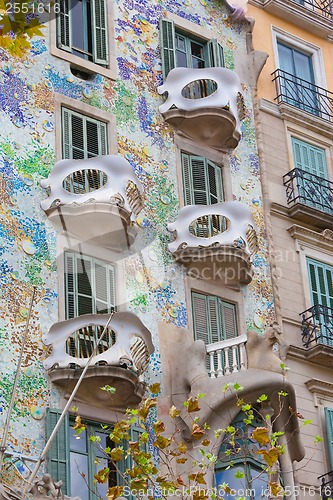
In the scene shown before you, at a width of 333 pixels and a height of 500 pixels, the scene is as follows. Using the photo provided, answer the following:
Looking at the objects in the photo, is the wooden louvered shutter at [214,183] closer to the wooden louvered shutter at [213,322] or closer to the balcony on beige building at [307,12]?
the wooden louvered shutter at [213,322]

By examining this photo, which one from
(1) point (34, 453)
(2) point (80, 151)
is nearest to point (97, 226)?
(2) point (80, 151)

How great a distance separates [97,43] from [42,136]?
290 centimetres

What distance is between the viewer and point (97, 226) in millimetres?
21375

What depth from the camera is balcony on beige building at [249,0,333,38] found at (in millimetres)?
28016

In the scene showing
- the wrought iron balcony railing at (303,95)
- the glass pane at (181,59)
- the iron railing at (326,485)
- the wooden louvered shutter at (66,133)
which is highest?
the wrought iron balcony railing at (303,95)

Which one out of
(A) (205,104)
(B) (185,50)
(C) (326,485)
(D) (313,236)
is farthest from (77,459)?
(B) (185,50)

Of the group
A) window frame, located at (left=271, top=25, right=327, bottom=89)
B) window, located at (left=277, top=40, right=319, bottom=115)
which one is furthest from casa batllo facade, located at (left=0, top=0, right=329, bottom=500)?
window frame, located at (left=271, top=25, right=327, bottom=89)

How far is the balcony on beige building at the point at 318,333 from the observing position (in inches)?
915

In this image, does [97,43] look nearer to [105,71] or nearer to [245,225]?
[105,71]

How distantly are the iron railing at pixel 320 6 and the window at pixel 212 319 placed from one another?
31.5 ft

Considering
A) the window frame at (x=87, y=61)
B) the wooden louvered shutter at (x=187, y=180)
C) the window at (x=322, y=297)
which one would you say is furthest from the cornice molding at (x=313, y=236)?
the window frame at (x=87, y=61)

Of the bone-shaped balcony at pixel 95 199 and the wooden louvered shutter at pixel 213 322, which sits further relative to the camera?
the wooden louvered shutter at pixel 213 322

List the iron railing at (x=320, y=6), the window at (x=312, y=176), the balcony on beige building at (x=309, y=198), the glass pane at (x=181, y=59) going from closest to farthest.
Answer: the balcony on beige building at (x=309, y=198), the glass pane at (x=181, y=59), the window at (x=312, y=176), the iron railing at (x=320, y=6)

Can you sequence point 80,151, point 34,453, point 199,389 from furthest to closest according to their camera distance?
1. point 80,151
2. point 199,389
3. point 34,453
